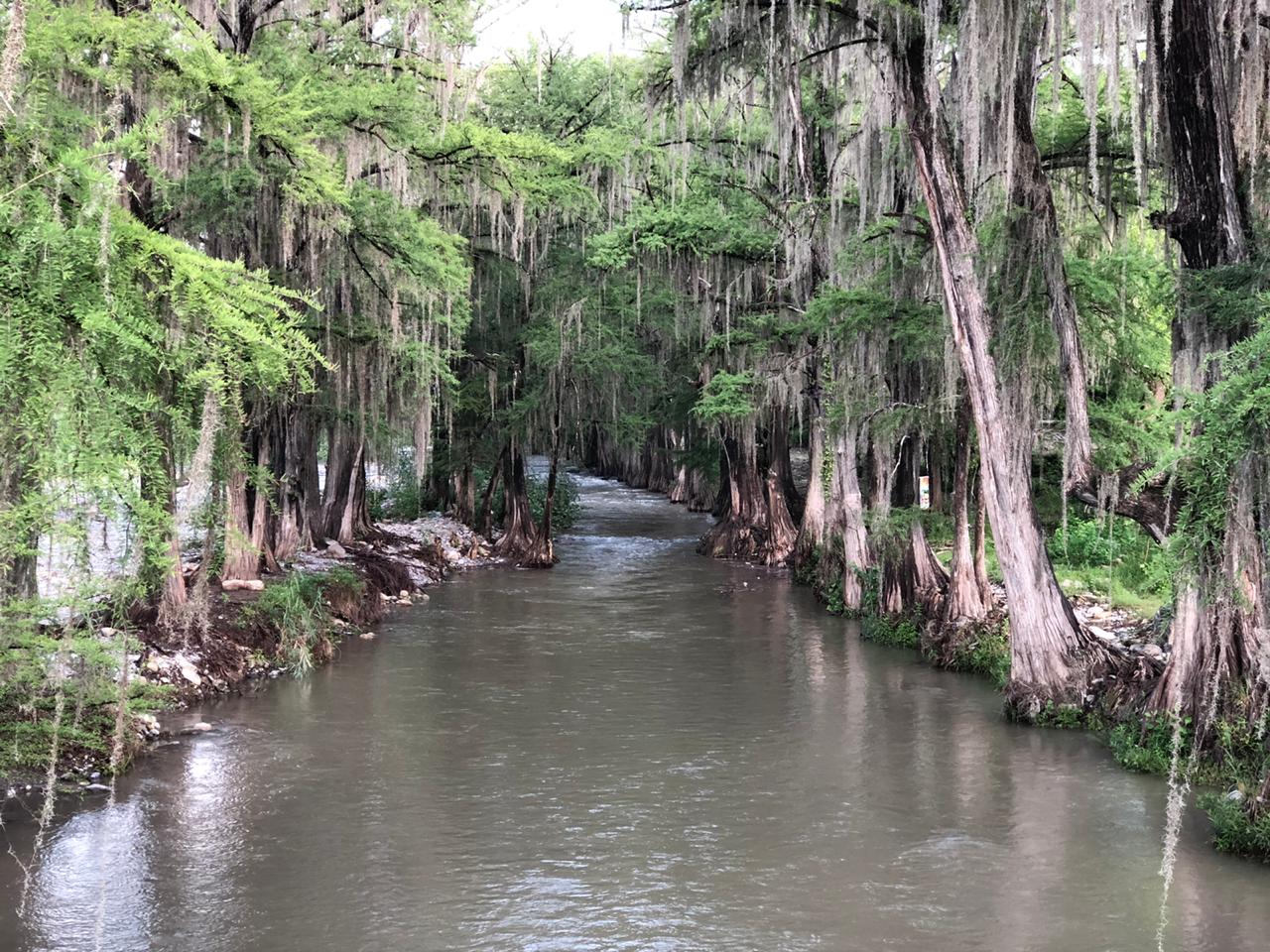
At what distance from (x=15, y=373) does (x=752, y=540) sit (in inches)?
886

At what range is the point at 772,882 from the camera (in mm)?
7566

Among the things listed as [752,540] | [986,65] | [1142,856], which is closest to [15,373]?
[1142,856]

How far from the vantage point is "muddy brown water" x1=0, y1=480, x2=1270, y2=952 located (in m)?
6.84

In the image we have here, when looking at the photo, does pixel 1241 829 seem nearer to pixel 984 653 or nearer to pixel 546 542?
pixel 984 653

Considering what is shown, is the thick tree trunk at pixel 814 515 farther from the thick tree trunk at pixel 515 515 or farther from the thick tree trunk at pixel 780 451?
the thick tree trunk at pixel 515 515

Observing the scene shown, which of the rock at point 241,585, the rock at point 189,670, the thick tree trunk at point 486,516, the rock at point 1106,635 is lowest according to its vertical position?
the rock at point 189,670

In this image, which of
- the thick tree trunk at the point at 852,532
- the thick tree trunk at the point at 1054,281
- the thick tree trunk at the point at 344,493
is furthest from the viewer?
the thick tree trunk at the point at 344,493

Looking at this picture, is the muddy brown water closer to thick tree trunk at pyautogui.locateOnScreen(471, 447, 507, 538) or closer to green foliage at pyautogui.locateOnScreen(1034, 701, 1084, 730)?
green foliage at pyautogui.locateOnScreen(1034, 701, 1084, 730)

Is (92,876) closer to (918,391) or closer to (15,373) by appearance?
(15,373)

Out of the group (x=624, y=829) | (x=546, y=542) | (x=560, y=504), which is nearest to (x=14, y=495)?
(x=624, y=829)

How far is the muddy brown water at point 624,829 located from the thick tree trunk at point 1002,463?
729 mm

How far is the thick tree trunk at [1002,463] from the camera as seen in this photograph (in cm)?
1104

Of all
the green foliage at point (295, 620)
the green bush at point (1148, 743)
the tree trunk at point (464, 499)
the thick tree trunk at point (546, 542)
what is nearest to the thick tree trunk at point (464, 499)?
the tree trunk at point (464, 499)

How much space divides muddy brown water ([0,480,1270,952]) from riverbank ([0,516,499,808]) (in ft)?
1.41
